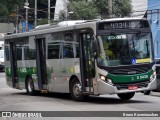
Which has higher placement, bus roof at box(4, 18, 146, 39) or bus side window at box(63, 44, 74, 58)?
bus roof at box(4, 18, 146, 39)

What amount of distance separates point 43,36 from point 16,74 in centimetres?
419

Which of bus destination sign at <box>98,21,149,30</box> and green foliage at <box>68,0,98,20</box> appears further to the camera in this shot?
green foliage at <box>68,0,98,20</box>

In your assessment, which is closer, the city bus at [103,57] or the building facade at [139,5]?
the city bus at [103,57]

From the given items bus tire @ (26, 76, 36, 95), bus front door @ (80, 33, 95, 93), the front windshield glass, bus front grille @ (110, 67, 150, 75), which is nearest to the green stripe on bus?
bus front grille @ (110, 67, 150, 75)

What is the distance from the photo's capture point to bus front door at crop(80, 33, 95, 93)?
17781mm

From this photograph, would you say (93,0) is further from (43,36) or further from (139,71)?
(139,71)

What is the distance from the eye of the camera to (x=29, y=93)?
77.5ft

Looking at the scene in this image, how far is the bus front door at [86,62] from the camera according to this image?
58.3 feet

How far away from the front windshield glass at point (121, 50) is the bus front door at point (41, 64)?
4878mm

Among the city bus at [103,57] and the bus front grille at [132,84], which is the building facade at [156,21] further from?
the bus front grille at [132,84]

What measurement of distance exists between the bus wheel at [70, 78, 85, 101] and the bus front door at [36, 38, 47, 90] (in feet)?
9.40

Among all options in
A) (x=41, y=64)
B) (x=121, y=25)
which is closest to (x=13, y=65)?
(x=41, y=64)

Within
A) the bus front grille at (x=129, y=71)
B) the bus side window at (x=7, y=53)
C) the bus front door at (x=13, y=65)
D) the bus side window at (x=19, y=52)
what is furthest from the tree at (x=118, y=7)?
the bus front grille at (x=129, y=71)

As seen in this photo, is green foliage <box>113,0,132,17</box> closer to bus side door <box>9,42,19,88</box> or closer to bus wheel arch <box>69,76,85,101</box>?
bus side door <box>9,42,19,88</box>
